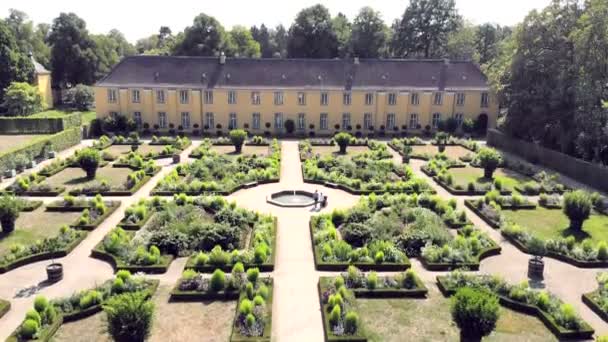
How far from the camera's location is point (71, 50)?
264ft

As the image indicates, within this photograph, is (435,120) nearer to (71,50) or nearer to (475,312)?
(475,312)

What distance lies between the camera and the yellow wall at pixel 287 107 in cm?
5716

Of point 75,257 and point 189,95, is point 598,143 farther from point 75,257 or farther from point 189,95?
point 189,95

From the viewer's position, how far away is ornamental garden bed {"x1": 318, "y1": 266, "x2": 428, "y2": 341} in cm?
1705

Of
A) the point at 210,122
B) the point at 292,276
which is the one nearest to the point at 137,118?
the point at 210,122

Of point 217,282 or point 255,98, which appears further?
point 255,98

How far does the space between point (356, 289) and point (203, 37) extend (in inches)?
2658

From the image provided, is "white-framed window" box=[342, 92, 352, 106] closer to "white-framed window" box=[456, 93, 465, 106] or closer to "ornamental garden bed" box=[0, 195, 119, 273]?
"white-framed window" box=[456, 93, 465, 106]

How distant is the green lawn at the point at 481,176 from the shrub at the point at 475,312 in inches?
818

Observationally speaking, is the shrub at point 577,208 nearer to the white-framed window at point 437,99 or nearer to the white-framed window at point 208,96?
the white-framed window at point 437,99

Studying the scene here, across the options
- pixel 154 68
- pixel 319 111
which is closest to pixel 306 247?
pixel 319 111

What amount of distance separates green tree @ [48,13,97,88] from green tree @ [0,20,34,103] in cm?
1156

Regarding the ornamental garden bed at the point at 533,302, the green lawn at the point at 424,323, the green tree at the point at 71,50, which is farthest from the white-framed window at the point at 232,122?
the green lawn at the point at 424,323

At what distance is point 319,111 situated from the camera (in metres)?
58.1
